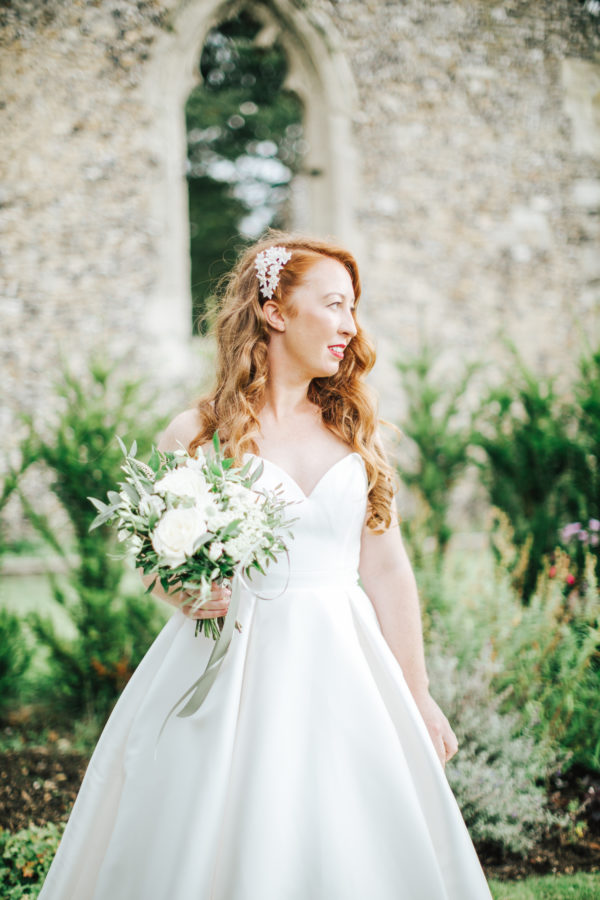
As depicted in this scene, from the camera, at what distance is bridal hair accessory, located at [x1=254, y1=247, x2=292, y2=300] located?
208cm

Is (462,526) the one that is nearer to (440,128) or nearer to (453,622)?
(453,622)

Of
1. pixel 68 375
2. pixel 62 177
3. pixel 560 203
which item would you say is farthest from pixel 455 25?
pixel 68 375

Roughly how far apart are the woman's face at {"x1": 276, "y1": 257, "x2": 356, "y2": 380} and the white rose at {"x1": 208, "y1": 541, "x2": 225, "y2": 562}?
0.76 meters

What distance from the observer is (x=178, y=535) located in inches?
58.1

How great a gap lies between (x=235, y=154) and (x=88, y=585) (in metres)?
Answer: 12.9

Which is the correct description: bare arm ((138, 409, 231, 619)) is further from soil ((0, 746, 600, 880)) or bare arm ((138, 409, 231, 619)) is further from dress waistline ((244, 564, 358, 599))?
soil ((0, 746, 600, 880))

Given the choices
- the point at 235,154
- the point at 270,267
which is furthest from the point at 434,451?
the point at 235,154

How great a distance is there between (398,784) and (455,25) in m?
7.99

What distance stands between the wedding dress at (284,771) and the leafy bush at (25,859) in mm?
890

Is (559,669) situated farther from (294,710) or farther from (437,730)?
(294,710)

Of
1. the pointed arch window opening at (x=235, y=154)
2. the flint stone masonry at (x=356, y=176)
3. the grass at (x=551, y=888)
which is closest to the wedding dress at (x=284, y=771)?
the grass at (x=551, y=888)

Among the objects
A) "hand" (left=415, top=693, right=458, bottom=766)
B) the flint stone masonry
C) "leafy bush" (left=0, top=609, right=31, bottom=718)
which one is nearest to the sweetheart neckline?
"hand" (left=415, top=693, right=458, bottom=766)

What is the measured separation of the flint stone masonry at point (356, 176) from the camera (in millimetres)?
6176

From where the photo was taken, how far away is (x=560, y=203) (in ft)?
25.2
